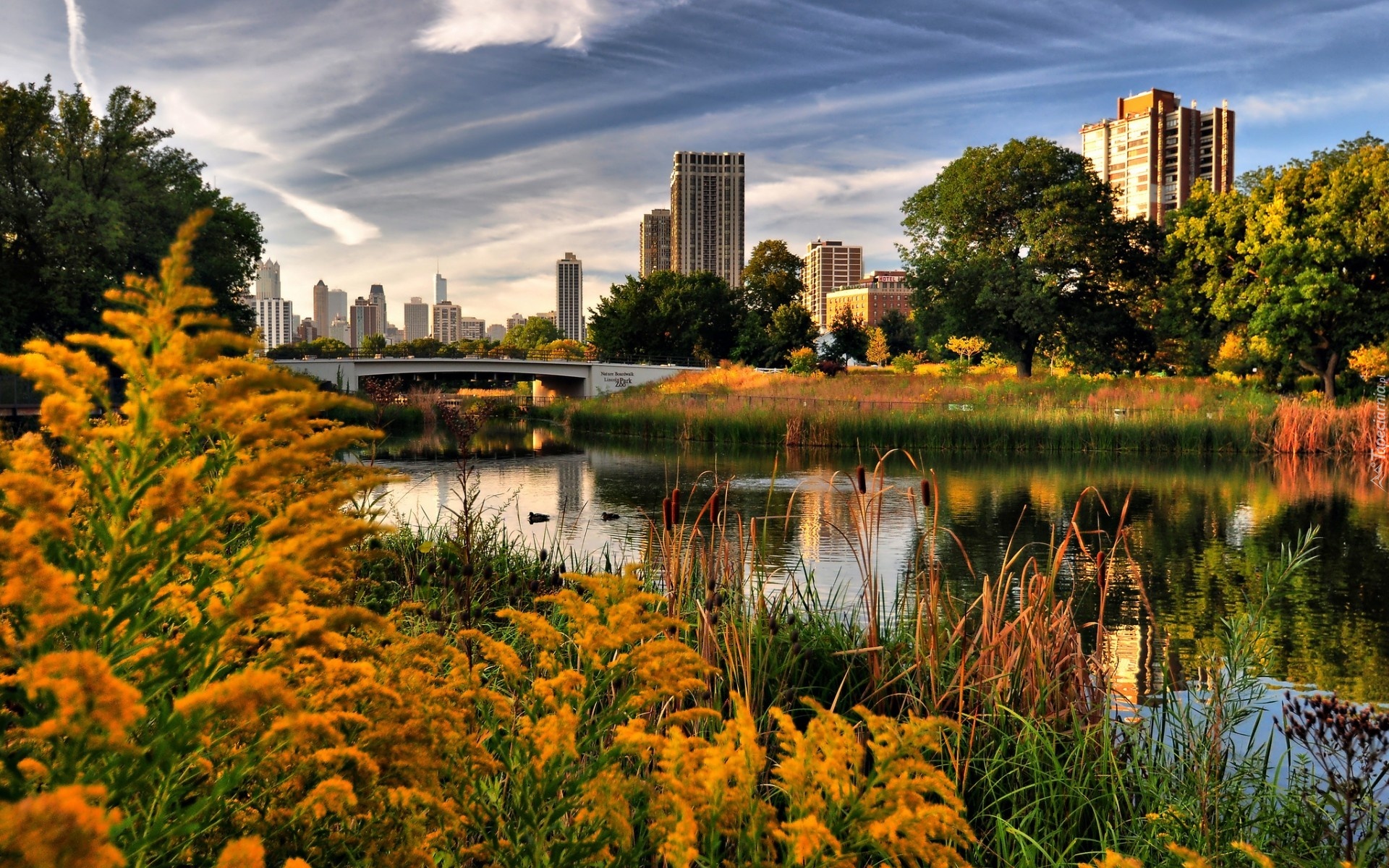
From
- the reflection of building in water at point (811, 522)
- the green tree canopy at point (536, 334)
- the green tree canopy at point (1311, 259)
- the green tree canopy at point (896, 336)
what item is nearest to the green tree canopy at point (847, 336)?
the green tree canopy at point (896, 336)

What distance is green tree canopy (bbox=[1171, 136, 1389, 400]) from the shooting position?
107ft

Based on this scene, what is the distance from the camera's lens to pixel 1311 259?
3347 centimetres

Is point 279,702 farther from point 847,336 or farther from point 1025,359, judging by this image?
point 847,336

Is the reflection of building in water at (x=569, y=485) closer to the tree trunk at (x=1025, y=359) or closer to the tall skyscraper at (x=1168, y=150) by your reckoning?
the tree trunk at (x=1025, y=359)

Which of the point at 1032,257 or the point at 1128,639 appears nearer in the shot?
the point at 1128,639

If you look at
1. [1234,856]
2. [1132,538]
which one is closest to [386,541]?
[1234,856]

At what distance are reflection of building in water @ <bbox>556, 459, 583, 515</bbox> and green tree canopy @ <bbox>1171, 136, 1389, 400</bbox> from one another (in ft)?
82.1

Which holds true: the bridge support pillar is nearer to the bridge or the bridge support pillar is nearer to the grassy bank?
the bridge

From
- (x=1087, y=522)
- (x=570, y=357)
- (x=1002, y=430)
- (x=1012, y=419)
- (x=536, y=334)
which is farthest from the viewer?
(x=536, y=334)

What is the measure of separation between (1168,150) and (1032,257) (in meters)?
132

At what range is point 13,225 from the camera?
111 feet

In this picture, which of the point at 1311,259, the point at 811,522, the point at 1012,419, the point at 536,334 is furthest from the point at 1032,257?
the point at 536,334

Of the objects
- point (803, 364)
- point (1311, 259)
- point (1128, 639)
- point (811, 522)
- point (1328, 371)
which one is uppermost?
point (1311, 259)

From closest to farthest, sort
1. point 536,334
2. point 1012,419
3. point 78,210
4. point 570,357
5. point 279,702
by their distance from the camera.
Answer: point 279,702, point 1012,419, point 78,210, point 570,357, point 536,334
